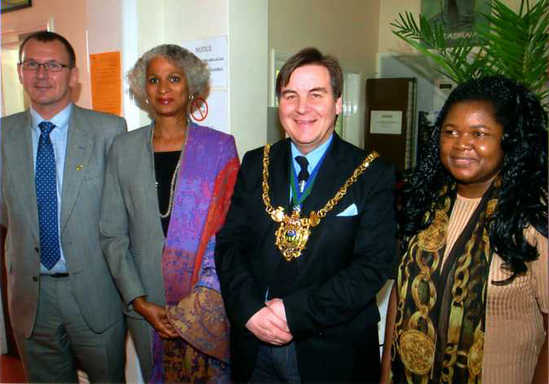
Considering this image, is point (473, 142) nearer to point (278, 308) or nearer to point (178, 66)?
point (278, 308)

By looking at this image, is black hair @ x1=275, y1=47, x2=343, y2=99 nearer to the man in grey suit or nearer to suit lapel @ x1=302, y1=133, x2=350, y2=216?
suit lapel @ x1=302, y1=133, x2=350, y2=216

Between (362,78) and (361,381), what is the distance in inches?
170

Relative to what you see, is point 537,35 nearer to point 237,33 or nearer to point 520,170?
point 520,170

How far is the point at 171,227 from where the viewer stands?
1.79 m

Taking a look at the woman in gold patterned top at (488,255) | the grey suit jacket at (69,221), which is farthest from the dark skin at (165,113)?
the woman in gold patterned top at (488,255)

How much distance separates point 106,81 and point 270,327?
1.89 meters

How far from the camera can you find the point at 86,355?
1.99 m

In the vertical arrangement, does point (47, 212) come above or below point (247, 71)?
below

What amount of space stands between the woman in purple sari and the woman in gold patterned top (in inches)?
33.3

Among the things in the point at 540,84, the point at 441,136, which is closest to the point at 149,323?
the point at 441,136

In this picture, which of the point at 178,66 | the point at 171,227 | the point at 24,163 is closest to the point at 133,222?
the point at 171,227

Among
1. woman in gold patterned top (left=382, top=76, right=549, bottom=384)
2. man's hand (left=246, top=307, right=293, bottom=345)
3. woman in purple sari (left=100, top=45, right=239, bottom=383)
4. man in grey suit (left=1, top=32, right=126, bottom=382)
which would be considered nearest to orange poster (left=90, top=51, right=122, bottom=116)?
man in grey suit (left=1, top=32, right=126, bottom=382)

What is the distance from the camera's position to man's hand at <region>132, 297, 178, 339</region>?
70.4 inches

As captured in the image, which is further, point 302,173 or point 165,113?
point 165,113
